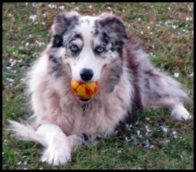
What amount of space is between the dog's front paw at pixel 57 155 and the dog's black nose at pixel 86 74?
2.29 ft

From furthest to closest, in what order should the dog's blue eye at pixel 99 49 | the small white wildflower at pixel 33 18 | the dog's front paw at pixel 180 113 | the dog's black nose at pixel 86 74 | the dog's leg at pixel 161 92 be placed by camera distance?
the small white wildflower at pixel 33 18 → the dog's leg at pixel 161 92 → the dog's front paw at pixel 180 113 → the dog's blue eye at pixel 99 49 → the dog's black nose at pixel 86 74

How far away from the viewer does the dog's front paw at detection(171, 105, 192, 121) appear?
281 inches

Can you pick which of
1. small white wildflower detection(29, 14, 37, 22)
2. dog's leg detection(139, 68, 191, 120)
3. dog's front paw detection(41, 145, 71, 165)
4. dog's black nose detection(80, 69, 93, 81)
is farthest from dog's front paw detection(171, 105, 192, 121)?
small white wildflower detection(29, 14, 37, 22)

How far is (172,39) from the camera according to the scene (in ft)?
30.9

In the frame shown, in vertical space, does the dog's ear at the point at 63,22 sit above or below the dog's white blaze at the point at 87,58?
above

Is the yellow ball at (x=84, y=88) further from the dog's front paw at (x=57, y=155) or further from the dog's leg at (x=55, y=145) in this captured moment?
the dog's front paw at (x=57, y=155)

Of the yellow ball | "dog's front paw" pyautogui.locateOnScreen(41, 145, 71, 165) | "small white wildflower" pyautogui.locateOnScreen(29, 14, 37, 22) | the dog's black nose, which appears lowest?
"dog's front paw" pyautogui.locateOnScreen(41, 145, 71, 165)

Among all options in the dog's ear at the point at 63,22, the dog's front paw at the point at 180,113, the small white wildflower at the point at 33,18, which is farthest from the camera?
the small white wildflower at the point at 33,18

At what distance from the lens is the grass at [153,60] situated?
5.98 meters

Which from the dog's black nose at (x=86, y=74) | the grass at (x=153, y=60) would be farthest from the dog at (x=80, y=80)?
the grass at (x=153, y=60)

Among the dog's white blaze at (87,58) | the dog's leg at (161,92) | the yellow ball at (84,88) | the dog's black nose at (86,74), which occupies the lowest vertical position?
the dog's leg at (161,92)

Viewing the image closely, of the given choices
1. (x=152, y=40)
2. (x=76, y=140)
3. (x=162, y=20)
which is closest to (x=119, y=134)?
(x=76, y=140)

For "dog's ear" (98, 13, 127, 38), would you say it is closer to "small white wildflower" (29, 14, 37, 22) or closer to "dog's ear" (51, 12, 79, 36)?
"dog's ear" (51, 12, 79, 36)

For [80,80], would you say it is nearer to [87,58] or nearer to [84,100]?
[87,58]
